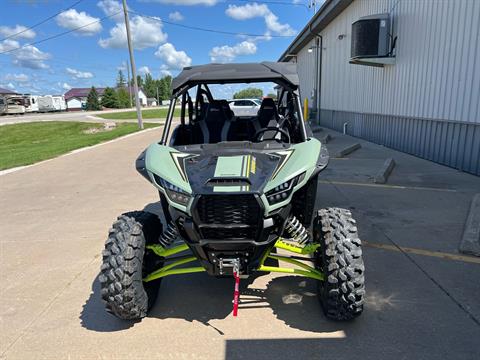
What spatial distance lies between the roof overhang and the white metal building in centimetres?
11

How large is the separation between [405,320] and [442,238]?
2022 mm

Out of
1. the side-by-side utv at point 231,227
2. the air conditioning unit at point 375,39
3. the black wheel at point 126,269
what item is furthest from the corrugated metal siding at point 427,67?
the black wheel at point 126,269

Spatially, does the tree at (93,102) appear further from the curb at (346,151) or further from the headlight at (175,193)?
the headlight at (175,193)

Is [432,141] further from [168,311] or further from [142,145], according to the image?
[142,145]

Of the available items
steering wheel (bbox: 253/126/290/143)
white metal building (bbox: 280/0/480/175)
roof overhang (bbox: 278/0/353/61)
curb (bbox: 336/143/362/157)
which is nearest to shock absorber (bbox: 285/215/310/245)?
steering wheel (bbox: 253/126/290/143)

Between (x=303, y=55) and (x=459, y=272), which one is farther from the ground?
(x=303, y=55)

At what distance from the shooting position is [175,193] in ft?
9.27

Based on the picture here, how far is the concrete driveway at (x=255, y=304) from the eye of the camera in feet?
9.05

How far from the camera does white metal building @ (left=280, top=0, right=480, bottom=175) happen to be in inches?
326

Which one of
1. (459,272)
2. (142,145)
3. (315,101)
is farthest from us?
(315,101)

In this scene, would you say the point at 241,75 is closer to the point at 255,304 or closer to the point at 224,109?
the point at 224,109

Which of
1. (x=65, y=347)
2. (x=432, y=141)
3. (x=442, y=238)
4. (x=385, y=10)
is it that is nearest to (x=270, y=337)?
(x=65, y=347)

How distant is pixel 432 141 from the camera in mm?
9797

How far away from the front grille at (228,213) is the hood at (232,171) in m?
0.07
